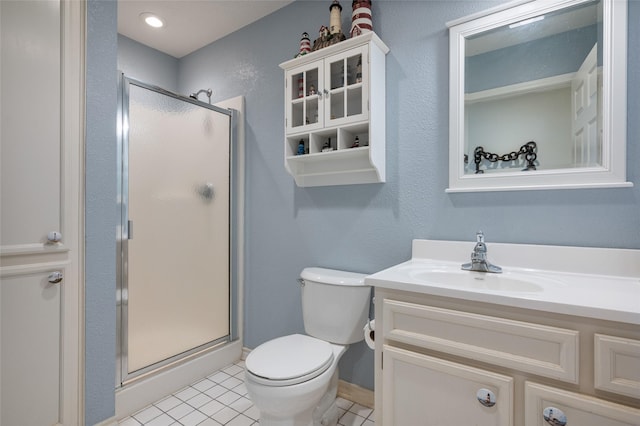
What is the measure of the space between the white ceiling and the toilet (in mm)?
1788

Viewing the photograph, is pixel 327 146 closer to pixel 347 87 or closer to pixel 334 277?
pixel 347 87

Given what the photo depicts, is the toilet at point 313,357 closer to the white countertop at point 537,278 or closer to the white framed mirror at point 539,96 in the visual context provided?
the white countertop at point 537,278

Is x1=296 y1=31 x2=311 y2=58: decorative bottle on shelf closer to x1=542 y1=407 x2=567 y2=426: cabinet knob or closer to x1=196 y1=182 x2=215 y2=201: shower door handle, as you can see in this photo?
x1=196 y1=182 x2=215 y2=201: shower door handle

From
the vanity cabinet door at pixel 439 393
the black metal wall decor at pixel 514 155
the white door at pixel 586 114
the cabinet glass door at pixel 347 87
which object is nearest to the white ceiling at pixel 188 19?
the cabinet glass door at pixel 347 87

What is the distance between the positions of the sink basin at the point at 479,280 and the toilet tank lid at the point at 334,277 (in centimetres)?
38

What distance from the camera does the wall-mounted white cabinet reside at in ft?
5.12

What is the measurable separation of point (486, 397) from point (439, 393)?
14 cm

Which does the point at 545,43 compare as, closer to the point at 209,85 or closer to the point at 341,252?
the point at 341,252

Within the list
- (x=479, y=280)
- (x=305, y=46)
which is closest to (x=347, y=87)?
(x=305, y=46)

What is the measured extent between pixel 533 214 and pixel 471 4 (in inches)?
38.6

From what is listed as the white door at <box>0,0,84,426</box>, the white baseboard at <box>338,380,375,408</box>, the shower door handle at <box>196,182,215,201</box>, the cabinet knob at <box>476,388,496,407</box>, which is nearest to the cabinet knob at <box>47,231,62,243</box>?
the white door at <box>0,0,84,426</box>

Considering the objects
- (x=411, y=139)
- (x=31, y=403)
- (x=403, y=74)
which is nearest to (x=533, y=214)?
(x=411, y=139)

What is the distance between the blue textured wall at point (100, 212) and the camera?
145 centimetres

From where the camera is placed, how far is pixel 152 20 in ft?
7.49
